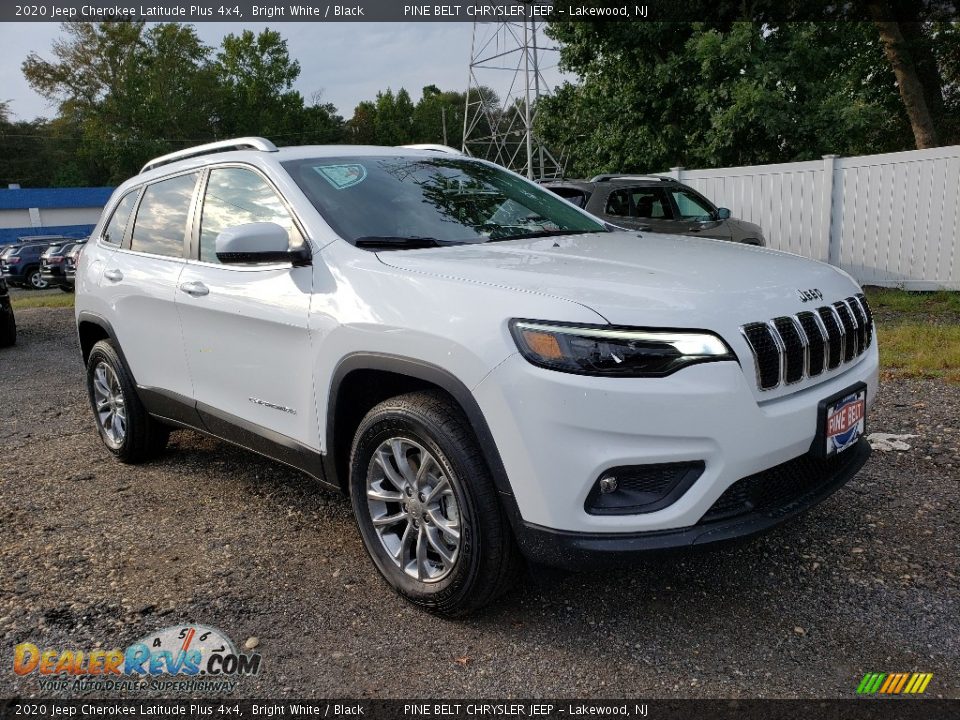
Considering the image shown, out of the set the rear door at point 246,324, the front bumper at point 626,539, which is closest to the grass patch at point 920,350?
the front bumper at point 626,539

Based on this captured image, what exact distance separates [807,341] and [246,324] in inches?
89.8

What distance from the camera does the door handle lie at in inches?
146

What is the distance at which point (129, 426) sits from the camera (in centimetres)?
466

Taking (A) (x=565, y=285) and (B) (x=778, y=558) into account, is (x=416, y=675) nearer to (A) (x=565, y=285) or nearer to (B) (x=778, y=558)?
(A) (x=565, y=285)

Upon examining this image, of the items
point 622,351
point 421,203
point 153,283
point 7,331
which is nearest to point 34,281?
point 7,331

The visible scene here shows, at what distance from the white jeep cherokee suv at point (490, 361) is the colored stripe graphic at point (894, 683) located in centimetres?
56

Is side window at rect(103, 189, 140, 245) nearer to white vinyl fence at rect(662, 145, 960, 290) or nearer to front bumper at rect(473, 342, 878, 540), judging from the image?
front bumper at rect(473, 342, 878, 540)

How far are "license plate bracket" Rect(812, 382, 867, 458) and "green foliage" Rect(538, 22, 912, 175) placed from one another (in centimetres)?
1390

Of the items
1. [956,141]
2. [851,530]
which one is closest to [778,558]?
[851,530]

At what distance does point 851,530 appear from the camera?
3471mm

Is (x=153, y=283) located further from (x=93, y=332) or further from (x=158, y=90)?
(x=158, y=90)

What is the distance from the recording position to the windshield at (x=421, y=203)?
328 centimetres

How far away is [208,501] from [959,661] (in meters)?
3.45

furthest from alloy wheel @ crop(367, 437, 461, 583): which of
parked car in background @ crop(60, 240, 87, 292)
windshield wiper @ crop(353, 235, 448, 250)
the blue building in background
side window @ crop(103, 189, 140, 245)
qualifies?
the blue building in background
